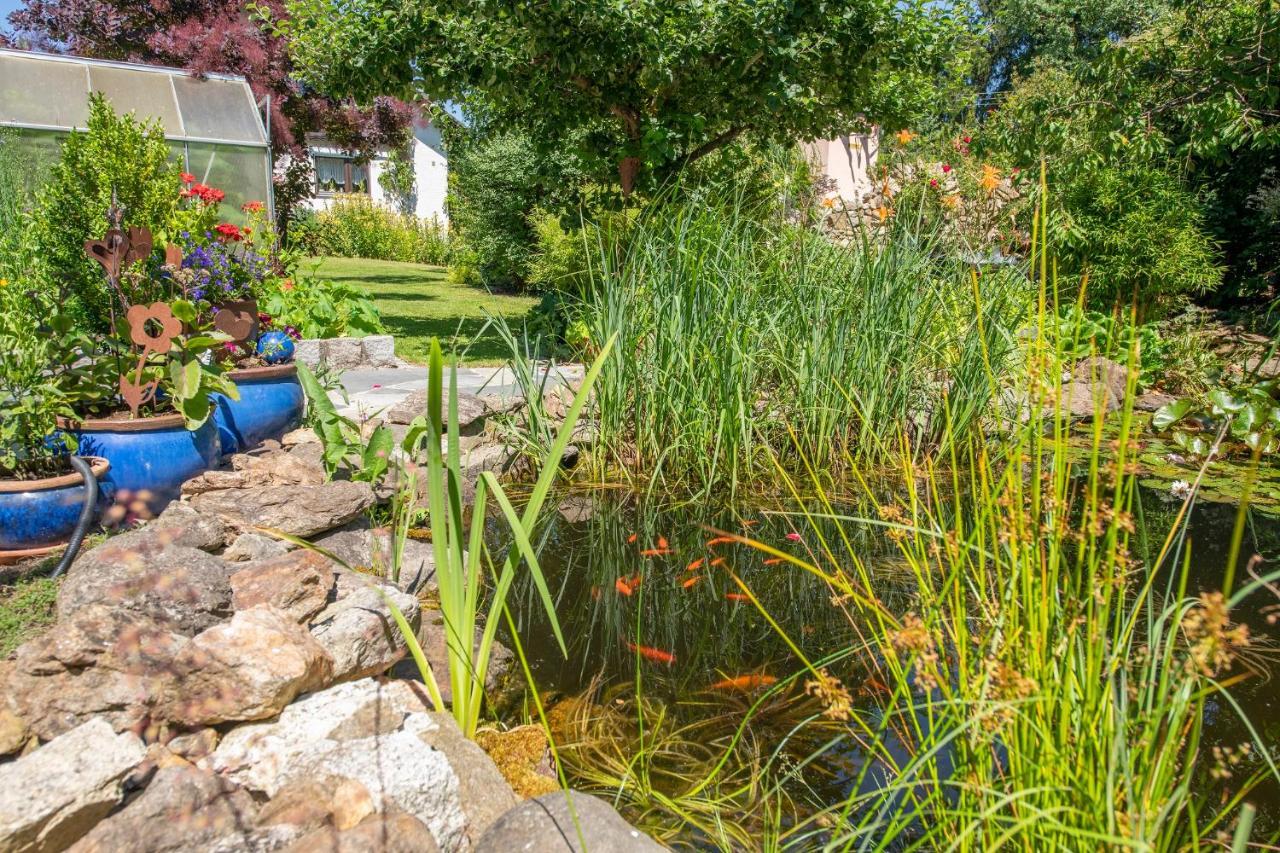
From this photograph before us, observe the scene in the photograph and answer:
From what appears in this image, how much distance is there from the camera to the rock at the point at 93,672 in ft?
5.84

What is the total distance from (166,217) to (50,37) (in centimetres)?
1111

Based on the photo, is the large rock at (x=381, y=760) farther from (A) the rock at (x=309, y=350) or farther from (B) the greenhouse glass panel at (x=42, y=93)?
(B) the greenhouse glass panel at (x=42, y=93)

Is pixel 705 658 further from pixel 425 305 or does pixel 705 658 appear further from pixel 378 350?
pixel 425 305

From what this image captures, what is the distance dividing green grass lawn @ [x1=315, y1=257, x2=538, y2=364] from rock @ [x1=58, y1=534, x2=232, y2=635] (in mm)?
2855

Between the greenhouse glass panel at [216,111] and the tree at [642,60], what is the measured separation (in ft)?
4.61

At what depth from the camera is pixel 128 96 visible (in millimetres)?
8570

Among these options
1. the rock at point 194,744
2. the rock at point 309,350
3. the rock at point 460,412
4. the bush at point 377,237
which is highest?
the bush at point 377,237

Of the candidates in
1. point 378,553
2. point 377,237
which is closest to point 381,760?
point 378,553

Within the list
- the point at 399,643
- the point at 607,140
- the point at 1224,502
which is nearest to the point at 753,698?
the point at 399,643

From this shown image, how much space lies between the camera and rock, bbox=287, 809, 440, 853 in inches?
57.3

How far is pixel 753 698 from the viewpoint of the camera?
2295 millimetres

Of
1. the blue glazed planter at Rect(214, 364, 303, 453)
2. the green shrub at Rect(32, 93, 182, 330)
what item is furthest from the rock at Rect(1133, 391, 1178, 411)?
the green shrub at Rect(32, 93, 182, 330)

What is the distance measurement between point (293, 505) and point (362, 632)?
1.09m

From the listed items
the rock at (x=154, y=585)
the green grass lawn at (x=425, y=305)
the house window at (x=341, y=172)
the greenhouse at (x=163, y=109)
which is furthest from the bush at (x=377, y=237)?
the rock at (x=154, y=585)
